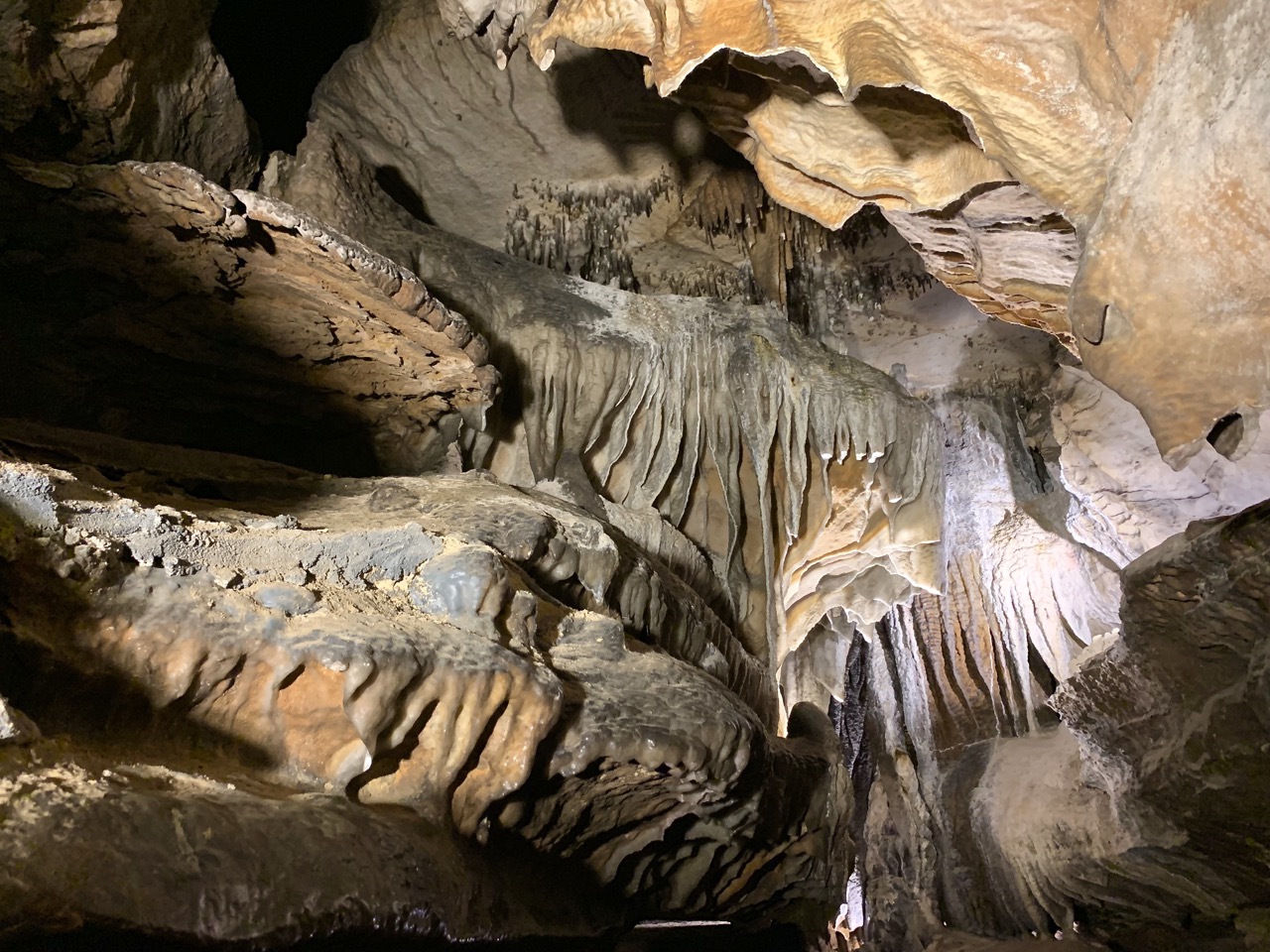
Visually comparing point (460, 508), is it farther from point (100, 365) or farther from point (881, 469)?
point (881, 469)

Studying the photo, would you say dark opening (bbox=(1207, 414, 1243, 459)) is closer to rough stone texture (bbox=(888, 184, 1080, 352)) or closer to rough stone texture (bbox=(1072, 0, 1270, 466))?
rough stone texture (bbox=(1072, 0, 1270, 466))

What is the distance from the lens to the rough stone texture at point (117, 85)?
263 centimetres

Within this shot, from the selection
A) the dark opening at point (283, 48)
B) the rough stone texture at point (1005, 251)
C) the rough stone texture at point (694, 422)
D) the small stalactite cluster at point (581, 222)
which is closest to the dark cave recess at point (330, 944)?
the rough stone texture at point (694, 422)

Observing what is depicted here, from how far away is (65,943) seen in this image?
957 mm

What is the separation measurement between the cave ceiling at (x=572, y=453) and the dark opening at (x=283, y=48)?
0.11ft

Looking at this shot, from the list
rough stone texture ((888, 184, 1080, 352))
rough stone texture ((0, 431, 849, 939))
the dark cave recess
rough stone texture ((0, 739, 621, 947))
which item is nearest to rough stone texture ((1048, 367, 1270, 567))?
rough stone texture ((888, 184, 1080, 352))

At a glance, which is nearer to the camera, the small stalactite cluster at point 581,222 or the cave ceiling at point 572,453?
the cave ceiling at point 572,453

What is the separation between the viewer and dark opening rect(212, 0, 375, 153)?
477cm

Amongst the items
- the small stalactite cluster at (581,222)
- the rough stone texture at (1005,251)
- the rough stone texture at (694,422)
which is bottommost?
the rough stone texture at (694,422)

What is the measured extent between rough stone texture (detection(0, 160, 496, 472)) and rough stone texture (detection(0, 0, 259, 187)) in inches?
28.1

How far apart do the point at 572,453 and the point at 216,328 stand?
226 cm

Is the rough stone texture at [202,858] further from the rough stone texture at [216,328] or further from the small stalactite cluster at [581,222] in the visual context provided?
the small stalactite cluster at [581,222]

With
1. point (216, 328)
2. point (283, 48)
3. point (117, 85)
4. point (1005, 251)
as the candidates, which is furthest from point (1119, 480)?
point (283, 48)

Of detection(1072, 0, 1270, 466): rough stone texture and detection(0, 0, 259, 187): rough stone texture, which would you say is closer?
detection(1072, 0, 1270, 466): rough stone texture
